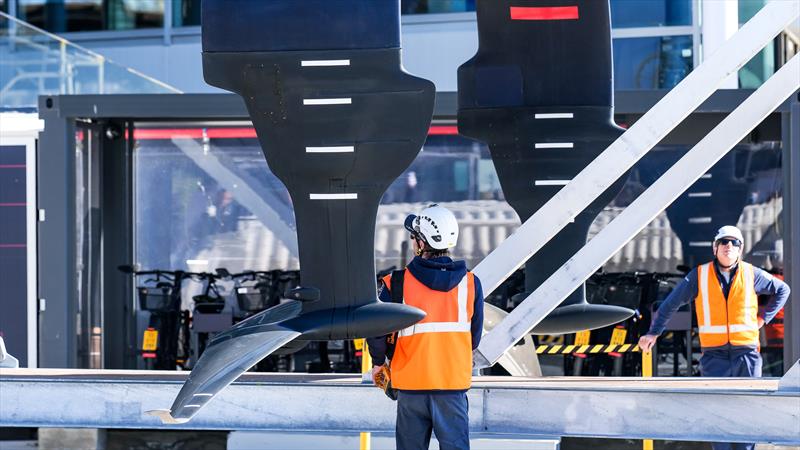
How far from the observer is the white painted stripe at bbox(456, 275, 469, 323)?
5941 mm

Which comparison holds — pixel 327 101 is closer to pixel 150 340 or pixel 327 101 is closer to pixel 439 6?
pixel 150 340

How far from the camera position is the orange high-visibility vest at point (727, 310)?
8.64 m

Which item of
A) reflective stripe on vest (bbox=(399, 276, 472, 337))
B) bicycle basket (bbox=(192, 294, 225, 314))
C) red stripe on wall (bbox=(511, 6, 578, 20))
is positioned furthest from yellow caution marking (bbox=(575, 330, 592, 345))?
reflective stripe on vest (bbox=(399, 276, 472, 337))

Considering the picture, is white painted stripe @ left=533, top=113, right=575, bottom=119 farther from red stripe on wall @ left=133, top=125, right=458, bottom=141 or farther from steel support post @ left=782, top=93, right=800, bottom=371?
red stripe on wall @ left=133, top=125, right=458, bottom=141

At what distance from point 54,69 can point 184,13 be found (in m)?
6.71

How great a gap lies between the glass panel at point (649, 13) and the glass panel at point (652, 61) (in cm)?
19

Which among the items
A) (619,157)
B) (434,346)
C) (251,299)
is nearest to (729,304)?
(619,157)

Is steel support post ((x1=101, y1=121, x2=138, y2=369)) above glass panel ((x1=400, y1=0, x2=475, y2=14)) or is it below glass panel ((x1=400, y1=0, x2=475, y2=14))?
below

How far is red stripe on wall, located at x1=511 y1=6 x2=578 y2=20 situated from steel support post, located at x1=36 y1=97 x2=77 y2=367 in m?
4.22

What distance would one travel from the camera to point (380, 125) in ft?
19.5

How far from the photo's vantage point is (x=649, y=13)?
51.0 feet

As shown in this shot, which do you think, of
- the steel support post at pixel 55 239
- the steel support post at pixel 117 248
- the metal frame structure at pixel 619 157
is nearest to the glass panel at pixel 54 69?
the steel support post at pixel 117 248

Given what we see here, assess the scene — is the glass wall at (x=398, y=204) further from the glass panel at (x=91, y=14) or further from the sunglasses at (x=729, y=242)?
the glass panel at (x=91, y=14)

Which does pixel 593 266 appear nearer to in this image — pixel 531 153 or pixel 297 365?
pixel 531 153
